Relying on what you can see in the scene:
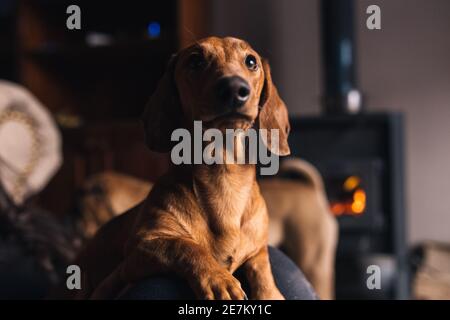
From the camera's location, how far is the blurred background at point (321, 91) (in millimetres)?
2768

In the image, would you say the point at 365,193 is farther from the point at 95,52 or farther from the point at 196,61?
the point at 196,61

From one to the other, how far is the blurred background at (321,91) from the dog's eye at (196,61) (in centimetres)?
195

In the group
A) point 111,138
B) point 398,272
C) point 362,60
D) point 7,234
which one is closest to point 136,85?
point 111,138

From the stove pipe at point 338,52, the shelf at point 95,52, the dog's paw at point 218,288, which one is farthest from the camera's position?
the shelf at point 95,52

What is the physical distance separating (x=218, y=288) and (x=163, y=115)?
0.92ft

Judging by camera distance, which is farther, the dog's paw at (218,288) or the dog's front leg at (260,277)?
the dog's front leg at (260,277)

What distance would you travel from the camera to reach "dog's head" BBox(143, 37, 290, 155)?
0.80 m

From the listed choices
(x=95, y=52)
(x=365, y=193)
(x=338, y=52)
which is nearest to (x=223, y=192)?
(x=365, y=193)

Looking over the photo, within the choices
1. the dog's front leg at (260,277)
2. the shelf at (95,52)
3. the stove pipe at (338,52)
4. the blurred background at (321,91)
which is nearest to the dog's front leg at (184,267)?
the dog's front leg at (260,277)

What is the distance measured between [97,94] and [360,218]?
189cm

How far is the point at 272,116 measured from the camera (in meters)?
0.91

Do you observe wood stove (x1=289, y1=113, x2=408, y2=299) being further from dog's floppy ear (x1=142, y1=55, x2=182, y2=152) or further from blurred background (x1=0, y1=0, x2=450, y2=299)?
dog's floppy ear (x1=142, y1=55, x2=182, y2=152)

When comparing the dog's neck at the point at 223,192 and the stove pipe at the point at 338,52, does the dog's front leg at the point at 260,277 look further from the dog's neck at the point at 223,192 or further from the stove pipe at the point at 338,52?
the stove pipe at the point at 338,52

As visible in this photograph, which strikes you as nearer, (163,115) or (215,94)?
(215,94)
